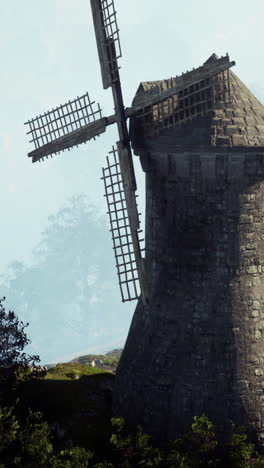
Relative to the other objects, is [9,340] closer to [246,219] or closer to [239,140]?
[246,219]

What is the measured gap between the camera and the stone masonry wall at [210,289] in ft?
70.0

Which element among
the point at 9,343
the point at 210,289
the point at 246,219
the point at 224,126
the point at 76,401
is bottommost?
the point at 76,401

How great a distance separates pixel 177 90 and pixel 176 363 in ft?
30.1

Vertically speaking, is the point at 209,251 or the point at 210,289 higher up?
the point at 209,251

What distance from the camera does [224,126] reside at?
68.9 feet

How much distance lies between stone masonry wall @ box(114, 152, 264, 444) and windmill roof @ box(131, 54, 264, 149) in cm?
49

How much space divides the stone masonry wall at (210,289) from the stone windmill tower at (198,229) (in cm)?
3

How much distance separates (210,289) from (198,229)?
2045 millimetres

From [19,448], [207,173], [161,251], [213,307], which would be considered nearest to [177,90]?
[207,173]

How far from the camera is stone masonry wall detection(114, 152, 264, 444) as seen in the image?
840 inches

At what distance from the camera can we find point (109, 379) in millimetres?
28734

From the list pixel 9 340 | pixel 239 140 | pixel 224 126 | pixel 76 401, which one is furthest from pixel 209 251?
pixel 76 401

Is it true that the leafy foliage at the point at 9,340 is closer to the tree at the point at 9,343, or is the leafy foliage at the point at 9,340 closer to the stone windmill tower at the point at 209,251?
the tree at the point at 9,343

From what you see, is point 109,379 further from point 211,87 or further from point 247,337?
point 211,87
